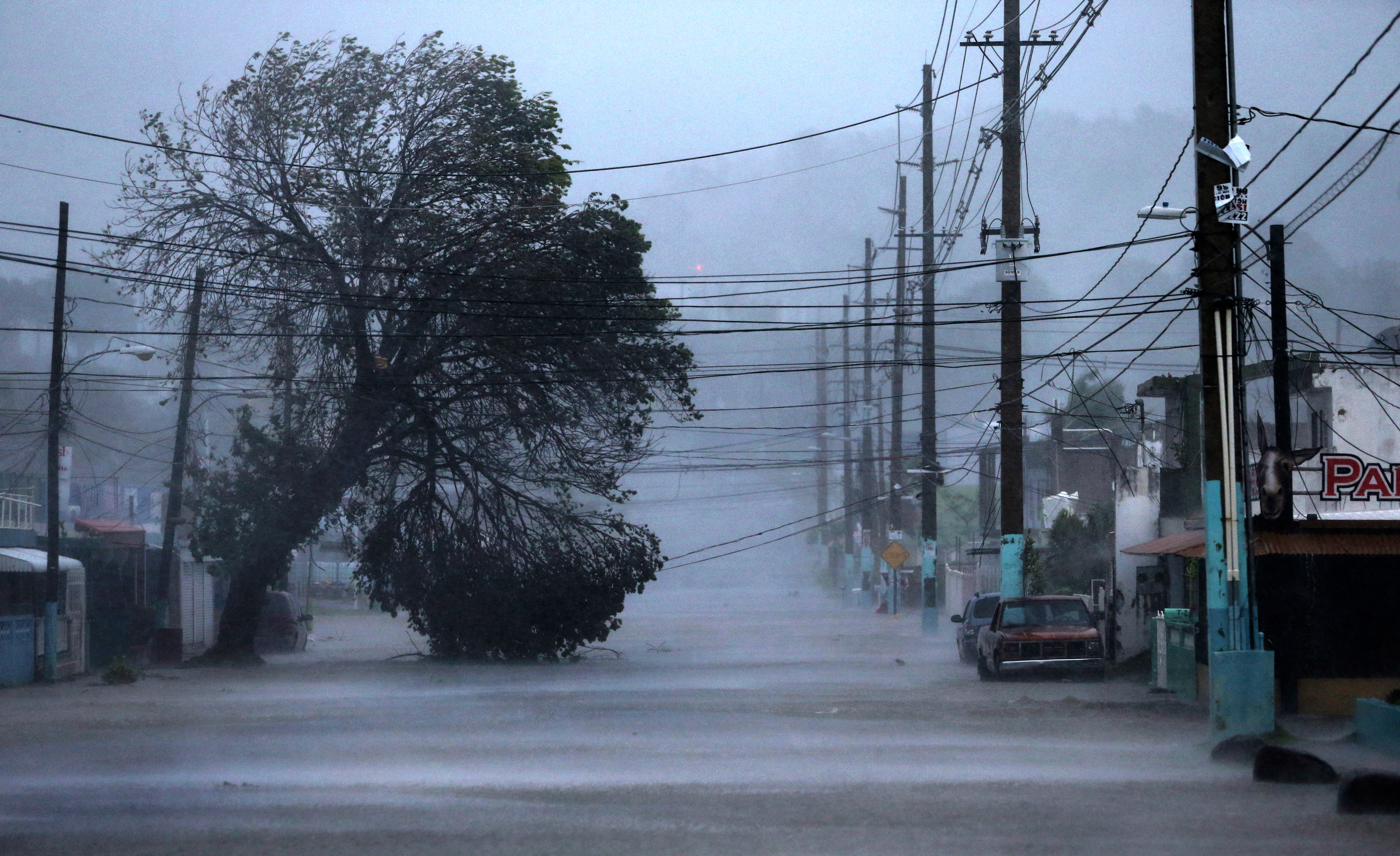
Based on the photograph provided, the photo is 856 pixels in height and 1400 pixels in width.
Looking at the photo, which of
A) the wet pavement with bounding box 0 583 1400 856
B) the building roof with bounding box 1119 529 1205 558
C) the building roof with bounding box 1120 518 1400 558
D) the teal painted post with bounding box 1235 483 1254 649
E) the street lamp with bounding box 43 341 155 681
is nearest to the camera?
the wet pavement with bounding box 0 583 1400 856

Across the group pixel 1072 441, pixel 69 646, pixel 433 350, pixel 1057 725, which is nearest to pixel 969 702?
pixel 1057 725

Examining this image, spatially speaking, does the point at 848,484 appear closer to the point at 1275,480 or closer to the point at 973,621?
the point at 973,621

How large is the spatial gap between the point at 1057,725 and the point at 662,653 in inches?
738

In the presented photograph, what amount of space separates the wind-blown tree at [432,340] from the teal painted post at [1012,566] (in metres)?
9.03

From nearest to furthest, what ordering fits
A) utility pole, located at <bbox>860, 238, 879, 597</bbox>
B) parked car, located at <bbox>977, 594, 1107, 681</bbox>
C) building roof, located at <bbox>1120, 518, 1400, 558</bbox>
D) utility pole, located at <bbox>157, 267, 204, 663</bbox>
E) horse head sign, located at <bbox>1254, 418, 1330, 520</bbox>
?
horse head sign, located at <bbox>1254, 418, 1330, 520</bbox>
building roof, located at <bbox>1120, 518, 1400, 558</bbox>
parked car, located at <bbox>977, 594, 1107, 681</bbox>
utility pole, located at <bbox>157, 267, 204, 663</bbox>
utility pole, located at <bbox>860, 238, 879, 597</bbox>

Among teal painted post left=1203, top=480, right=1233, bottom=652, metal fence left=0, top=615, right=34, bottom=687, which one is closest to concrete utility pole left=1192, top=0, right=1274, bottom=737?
teal painted post left=1203, top=480, right=1233, bottom=652

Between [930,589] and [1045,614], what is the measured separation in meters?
17.2

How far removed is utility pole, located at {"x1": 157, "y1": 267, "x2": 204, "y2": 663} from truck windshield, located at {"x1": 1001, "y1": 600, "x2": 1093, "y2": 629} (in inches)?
714

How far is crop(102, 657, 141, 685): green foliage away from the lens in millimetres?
27125

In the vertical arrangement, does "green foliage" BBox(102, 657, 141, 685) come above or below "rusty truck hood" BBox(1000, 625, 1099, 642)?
below

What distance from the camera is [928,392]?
126 ft

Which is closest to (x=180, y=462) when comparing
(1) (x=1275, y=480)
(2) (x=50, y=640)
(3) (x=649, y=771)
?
(2) (x=50, y=640)

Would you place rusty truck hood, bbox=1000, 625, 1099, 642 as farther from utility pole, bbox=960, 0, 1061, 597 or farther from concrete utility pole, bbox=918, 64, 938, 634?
concrete utility pole, bbox=918, 64, 938, 634

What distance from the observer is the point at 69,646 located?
30438 millimetres
